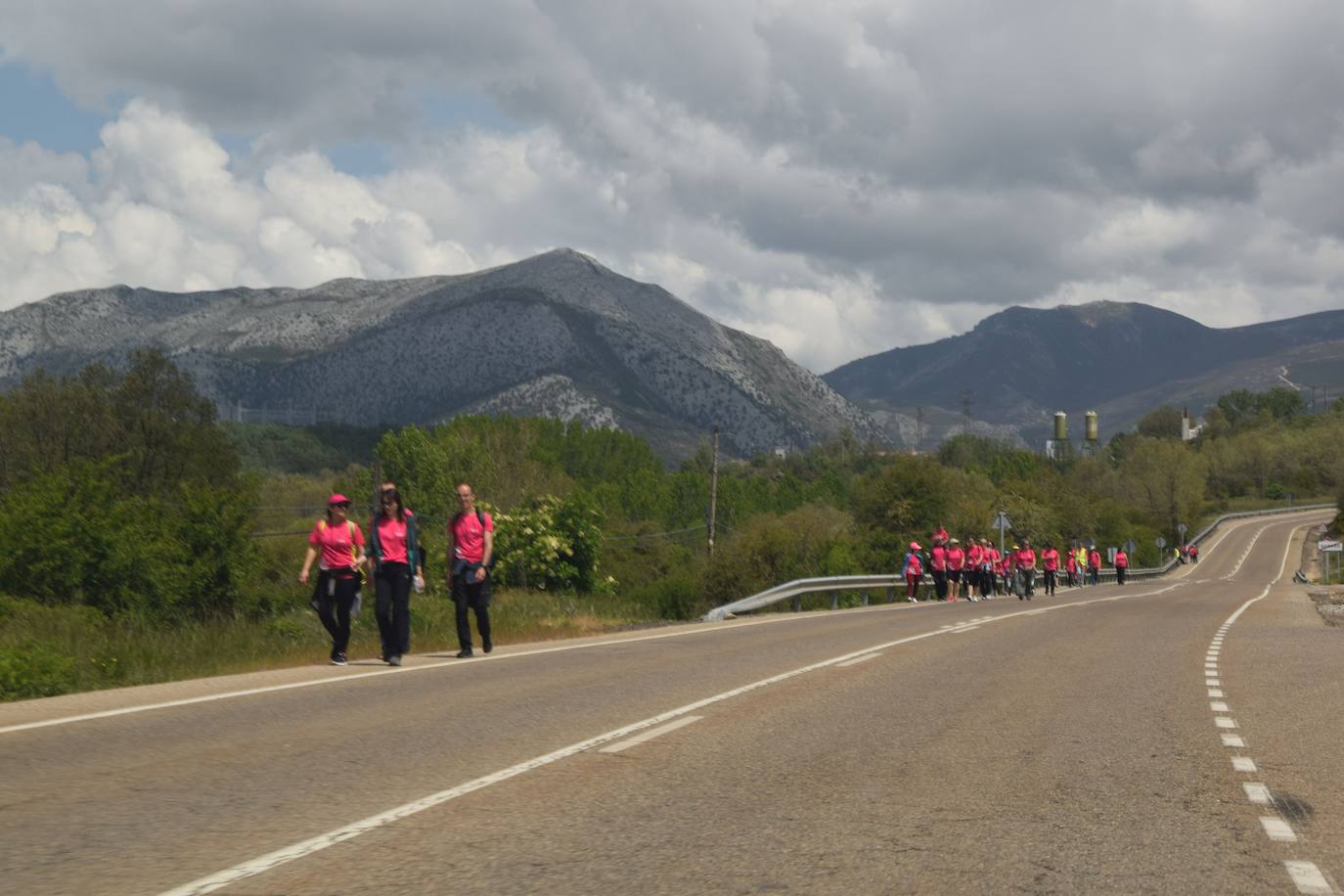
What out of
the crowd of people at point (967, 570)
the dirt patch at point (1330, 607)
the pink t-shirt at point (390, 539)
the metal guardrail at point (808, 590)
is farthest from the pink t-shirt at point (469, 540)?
the crowd of people at point (967, 570)

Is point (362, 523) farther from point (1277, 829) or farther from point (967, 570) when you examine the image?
point (1277, 829)

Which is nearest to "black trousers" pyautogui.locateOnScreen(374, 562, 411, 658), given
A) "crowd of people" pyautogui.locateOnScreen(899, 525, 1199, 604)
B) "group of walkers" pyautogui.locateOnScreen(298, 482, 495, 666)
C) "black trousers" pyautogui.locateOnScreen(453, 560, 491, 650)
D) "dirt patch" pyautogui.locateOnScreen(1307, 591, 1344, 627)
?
"group of walkers" pyautogui.locateOnScreen(298, 482, 495, 666)

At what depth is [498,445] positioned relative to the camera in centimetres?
10756

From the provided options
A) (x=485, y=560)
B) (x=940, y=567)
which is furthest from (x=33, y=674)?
(x=940, y=567)

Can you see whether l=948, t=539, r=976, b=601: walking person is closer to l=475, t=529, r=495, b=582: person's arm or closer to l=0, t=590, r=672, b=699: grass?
l=0, t=590, r=672, b=699: grass

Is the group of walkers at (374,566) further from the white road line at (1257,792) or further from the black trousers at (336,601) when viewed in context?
the white road line at (1257,792)

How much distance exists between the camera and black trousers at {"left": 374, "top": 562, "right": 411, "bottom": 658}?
15.1m

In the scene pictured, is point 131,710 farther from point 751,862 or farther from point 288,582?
point 288,582

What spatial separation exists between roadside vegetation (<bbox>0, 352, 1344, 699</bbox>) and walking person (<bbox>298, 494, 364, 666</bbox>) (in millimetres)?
719

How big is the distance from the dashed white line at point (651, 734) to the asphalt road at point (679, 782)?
57 millimetres

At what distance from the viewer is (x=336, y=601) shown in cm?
1513

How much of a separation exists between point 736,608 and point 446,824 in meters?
24.2

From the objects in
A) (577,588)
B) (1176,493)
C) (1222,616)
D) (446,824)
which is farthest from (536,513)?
(1176,493)

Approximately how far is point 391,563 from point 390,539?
0.25 meters
